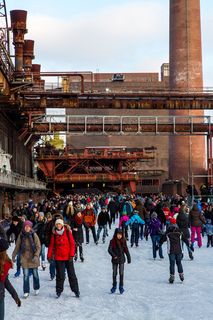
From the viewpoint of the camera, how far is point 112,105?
3538 centimetres

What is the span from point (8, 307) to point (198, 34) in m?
49.7

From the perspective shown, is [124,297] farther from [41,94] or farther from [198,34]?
[198,34]

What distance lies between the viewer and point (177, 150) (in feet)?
180

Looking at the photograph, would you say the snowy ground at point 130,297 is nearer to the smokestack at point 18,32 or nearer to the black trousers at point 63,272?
the black trousers at point 63,272

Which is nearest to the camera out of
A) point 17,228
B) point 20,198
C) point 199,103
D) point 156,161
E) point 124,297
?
point 124,297

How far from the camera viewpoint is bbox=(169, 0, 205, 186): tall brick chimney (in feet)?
178

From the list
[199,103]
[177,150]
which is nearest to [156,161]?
[177,150]

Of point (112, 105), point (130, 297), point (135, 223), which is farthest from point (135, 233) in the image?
point (112, 105)

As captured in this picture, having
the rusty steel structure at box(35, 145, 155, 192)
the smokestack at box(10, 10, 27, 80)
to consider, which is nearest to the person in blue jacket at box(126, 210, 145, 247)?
the smokestack at box(10, 10, 27, 80)

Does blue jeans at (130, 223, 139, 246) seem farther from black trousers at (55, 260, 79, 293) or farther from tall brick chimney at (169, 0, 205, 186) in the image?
tall brick chimney at (169, 0, 205, 186)

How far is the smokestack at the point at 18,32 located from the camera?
33.8 metres

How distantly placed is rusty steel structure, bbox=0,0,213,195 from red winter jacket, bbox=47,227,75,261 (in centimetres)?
Answer: 1638

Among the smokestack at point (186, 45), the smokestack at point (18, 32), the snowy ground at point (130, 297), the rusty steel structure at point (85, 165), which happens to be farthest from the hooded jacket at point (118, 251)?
the rusty steel structure at point (85, 165)

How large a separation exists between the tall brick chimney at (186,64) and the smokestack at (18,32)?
2289cm
